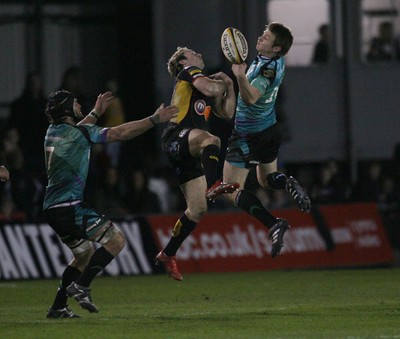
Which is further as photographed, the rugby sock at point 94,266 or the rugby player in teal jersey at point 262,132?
the rugby player in teal jersey at point 262,132

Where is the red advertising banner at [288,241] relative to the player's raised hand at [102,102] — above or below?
below

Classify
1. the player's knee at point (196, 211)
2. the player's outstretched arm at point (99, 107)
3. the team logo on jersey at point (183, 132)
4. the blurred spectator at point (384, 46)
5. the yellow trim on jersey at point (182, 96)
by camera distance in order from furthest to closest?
the blurred spectator at point (384, 46), the player's knee at point (196, 211), the yellow trim on jersey at point (182, 96), the team logo on jersey at point (183, 132), the player's outstretched arm at point (99, 107)

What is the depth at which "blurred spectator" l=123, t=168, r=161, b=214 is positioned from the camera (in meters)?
21.9

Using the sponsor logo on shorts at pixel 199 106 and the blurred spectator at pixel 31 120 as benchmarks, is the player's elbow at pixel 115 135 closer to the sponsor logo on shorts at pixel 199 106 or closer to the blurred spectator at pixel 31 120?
the sponsor logo on shorts at pixel 199 106

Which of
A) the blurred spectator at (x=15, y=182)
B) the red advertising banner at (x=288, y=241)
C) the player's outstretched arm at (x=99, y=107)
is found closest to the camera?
the player's outstretched arm at (x=99, y=107)

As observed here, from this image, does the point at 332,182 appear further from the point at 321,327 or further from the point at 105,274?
the point at 321,327

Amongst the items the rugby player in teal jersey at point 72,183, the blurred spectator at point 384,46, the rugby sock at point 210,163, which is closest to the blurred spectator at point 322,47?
the blurred spectator at point 384,46

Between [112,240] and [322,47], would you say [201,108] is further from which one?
[322,47]

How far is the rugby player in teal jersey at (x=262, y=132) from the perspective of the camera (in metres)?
14.6

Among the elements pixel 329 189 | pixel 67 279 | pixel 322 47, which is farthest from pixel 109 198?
pixel 67 279

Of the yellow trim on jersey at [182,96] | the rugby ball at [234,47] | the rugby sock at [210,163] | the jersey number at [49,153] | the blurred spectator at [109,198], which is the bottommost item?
the blurred spectator at [109,198]

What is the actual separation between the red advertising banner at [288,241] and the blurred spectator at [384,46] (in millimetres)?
5780

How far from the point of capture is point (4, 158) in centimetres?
2084


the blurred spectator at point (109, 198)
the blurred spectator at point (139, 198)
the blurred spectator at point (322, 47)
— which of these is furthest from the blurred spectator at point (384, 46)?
the blurred spectator at point (109, 198)
